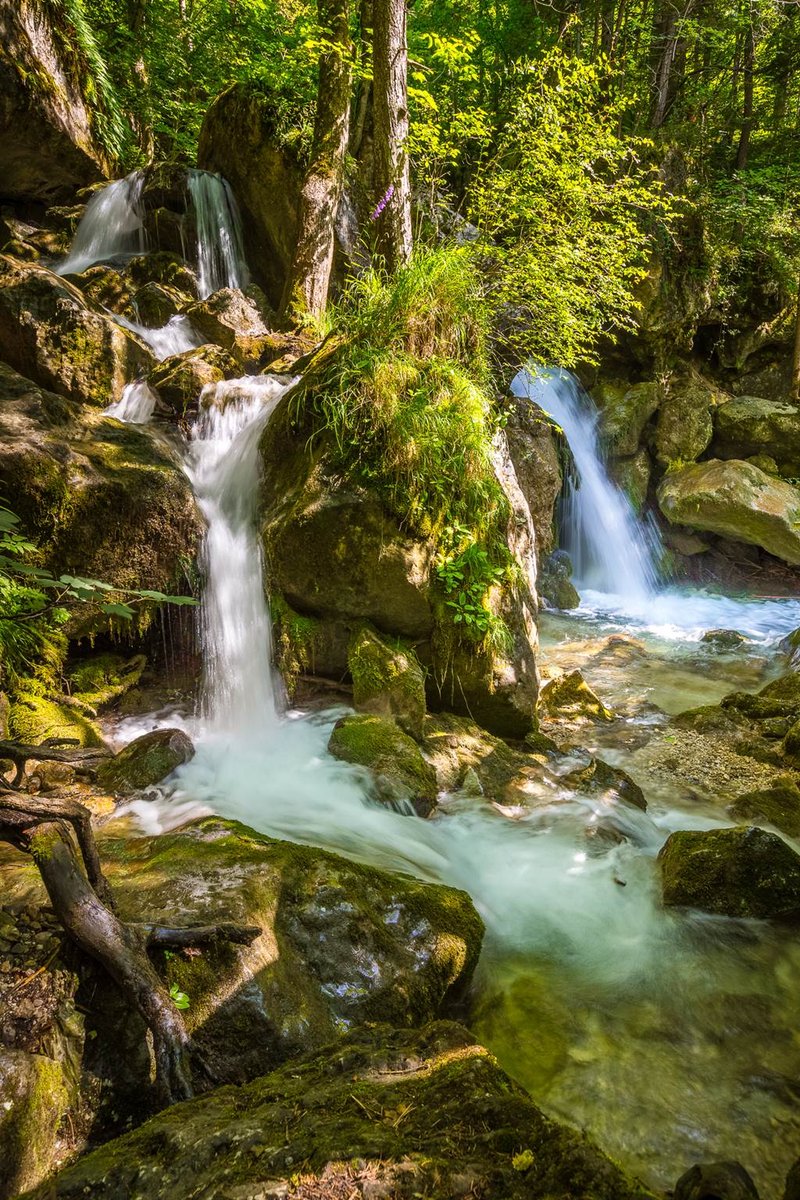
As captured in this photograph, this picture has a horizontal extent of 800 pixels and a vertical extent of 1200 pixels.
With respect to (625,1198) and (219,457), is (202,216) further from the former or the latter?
(625,1198)

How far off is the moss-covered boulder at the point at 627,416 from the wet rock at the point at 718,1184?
1142cm

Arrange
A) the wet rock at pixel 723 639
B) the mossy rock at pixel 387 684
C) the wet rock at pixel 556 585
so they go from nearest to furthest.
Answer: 1. the mossy rock at pixel 387 684
2. the wet rock at pixel 723 639
3. the wet rock at pixel 556 585

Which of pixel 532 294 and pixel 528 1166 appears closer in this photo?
Answer: pixel 528 1166

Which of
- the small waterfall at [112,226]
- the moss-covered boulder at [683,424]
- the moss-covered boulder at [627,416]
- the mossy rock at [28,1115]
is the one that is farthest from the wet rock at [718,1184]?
the small waterfall at [112,226]

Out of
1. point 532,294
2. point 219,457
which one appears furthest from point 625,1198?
point 532,294

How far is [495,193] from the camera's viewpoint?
653 cm

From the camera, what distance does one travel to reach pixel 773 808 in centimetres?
421

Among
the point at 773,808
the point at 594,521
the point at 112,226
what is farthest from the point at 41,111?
the point at 773,808

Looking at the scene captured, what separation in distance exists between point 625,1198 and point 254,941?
1354 millimetres

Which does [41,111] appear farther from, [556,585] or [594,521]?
[594,521]

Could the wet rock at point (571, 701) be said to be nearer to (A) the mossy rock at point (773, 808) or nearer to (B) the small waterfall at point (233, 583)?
(A) the mossy rock at point (773, 808)

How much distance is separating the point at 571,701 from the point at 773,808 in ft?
6.85

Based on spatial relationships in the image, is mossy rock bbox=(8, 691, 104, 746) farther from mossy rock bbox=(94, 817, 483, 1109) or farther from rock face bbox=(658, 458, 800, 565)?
rock face bbox=(658, 458, 800, 565)

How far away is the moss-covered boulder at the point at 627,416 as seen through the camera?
1147 cm
